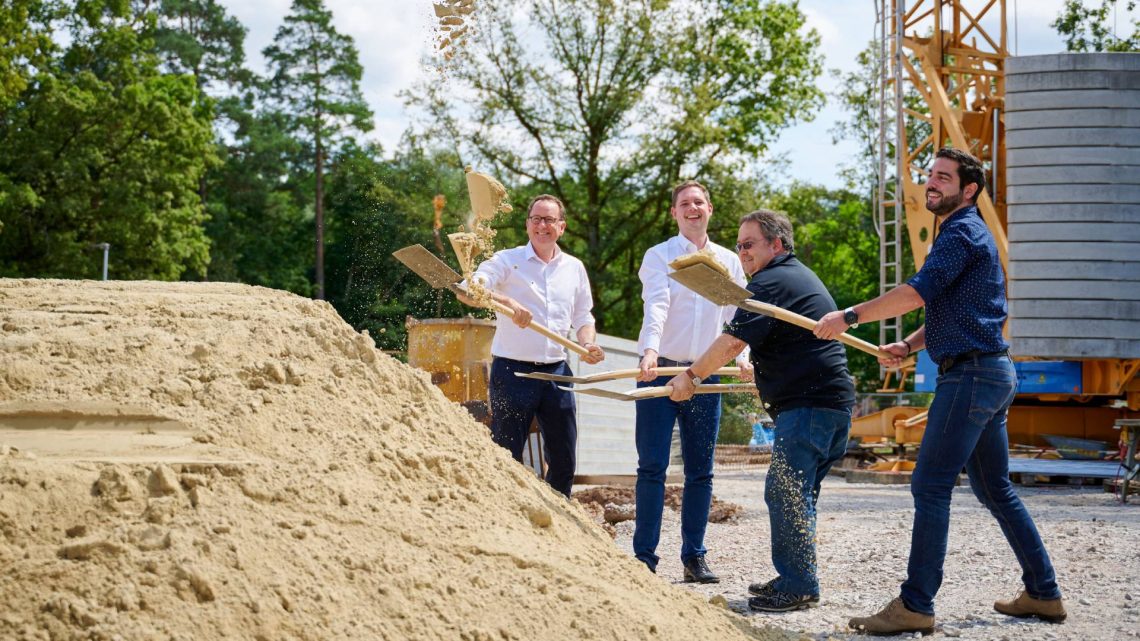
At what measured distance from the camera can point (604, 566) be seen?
3838mm

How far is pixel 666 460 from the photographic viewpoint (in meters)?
5.42

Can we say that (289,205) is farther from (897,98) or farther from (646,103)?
(897,98)

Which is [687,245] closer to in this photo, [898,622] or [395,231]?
[898,622]

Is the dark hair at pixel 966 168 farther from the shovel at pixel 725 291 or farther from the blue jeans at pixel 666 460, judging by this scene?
the blue jeans at pixel 666 460

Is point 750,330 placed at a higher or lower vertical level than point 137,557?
higher

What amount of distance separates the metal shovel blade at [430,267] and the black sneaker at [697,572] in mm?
1825

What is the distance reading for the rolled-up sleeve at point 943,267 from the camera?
14.0ft

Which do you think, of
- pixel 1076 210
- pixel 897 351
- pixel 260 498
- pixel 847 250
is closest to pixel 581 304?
pixel 897 351

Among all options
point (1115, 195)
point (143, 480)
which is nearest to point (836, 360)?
point (143, 480)

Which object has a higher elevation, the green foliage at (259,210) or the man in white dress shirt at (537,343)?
the green foliage at (259,210)

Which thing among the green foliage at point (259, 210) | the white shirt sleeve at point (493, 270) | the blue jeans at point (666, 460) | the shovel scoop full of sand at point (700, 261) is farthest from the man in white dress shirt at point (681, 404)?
the green foliage at point (259, 210)

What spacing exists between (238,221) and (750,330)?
117ft

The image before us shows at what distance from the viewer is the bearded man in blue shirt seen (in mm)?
4277

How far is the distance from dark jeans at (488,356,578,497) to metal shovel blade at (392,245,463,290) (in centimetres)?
46
